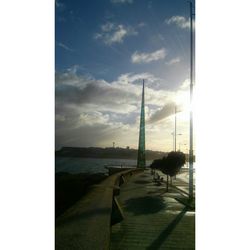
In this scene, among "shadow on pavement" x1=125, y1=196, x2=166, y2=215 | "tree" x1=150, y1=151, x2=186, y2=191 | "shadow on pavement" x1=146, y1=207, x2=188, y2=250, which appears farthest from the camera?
"tree" x1=150, y1=151, x2=186, y2=191

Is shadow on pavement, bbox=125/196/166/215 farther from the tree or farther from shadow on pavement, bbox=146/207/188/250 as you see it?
the tree

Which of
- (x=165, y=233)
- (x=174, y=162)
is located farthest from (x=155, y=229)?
(x=174, y=162)

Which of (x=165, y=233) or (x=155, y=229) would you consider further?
(x=155, y=229)

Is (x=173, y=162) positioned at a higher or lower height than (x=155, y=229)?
higher

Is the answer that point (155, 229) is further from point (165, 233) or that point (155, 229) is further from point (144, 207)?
point (144, 207)

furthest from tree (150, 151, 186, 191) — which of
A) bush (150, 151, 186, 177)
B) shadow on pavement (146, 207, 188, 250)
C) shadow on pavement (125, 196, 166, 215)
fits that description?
shadow on pavement (146, 207, 188, 250)

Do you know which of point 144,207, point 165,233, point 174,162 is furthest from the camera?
point 174,162

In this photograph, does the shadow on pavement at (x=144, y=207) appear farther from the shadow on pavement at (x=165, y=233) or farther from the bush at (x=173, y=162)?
the bush at (x=173, y=162)

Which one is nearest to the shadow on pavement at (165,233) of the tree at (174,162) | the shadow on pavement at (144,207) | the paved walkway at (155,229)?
the paved walkway at (155,229)
